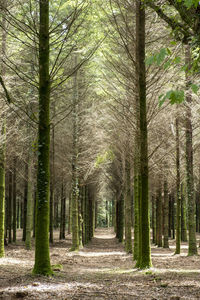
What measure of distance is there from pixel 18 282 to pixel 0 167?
18.1 feet

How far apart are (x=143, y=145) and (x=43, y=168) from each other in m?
2.79

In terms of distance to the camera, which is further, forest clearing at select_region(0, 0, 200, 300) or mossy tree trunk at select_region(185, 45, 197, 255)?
mossy tree trunk at select_region(185, 45, 197, 255)

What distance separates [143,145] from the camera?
8102 millimetres

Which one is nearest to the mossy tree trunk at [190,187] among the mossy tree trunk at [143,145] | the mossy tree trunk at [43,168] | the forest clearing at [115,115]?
the forest clearing at [115,115]

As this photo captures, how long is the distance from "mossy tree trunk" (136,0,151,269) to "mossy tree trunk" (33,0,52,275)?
8.21ft

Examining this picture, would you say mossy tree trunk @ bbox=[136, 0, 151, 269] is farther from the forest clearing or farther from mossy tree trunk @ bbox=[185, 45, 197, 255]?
mossy tree trunk @ bbox=[185, 45, 197, 255]

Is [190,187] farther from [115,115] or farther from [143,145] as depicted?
[143,145]

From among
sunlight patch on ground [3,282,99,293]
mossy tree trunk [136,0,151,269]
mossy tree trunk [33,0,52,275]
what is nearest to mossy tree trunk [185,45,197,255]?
mossy tree trunk [136,0,151,269]

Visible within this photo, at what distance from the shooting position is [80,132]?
15930mm

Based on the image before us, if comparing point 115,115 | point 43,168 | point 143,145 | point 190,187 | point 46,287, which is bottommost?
point 46,287

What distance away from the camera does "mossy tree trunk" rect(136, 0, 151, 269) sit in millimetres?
7848

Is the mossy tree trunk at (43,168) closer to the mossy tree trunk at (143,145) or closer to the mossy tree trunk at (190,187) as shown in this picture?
the mossy tree trunk at (143,145)

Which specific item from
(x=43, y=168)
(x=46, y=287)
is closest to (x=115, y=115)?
(x=43, y=168)

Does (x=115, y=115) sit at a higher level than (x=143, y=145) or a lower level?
higher
